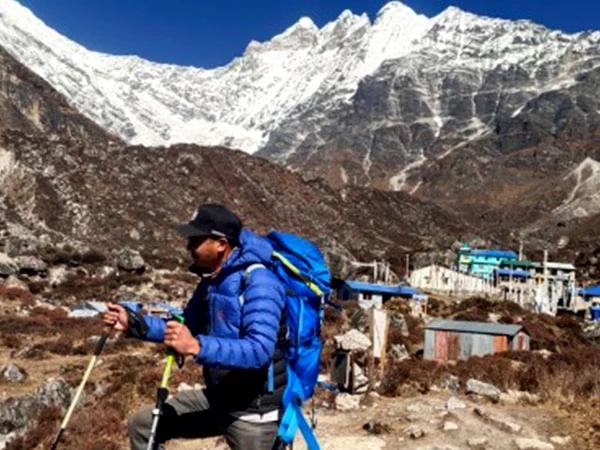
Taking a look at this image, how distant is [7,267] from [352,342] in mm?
30634

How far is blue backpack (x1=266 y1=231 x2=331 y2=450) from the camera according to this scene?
4.43 meters

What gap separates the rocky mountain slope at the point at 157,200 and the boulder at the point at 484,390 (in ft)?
131

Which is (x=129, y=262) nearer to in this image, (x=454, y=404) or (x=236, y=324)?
(x=454, y=404)

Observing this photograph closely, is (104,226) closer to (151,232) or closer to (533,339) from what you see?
(151,232)

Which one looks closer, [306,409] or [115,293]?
[306,409]

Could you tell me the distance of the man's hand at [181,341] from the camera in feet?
12.4

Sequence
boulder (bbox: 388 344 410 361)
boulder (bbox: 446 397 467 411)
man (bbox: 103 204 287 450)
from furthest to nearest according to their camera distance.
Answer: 1. boulder (bbox: 388 344 410 361)
2. boulder (bbox: 446 397 467 411)
3. man (bbox: 103 204 287 450)

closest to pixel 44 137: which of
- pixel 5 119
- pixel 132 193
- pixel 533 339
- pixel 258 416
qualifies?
pixel 132 193

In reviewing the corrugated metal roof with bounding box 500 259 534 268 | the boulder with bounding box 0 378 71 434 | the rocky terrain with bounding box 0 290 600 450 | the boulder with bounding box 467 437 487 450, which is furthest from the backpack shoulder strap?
the corrugated metal roof with bounding box 500 259 534 268

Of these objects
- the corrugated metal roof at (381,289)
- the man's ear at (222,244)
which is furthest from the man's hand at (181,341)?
the corrugated metal roof at (381,289)

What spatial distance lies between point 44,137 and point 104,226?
19863 millimetres

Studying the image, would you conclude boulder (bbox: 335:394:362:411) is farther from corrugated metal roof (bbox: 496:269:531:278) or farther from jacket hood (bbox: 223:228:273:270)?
corrugated metal roof (bbox: 496:269:531:278)

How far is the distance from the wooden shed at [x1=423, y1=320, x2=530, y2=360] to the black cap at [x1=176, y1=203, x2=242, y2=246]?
65.3 feet

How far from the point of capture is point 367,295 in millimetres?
50375
